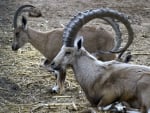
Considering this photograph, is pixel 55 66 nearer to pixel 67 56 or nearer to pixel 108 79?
pixel 67 56

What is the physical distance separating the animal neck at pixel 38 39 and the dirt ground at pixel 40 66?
0.55 meters

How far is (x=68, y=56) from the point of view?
21.5 feet

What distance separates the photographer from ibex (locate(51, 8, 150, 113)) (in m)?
6.21

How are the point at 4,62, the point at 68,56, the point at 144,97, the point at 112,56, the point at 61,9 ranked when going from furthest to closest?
1. the point at 61,9
2. the point at 4,62
3. the point at 112,56
4. the point at 68,56
5. the point at 144,97

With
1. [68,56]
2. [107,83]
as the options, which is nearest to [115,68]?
[107,83]

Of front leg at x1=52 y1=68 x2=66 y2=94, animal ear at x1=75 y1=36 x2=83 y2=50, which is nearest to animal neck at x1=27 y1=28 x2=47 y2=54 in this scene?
front leg at x1=52 y1=68 x2=66 y2=94

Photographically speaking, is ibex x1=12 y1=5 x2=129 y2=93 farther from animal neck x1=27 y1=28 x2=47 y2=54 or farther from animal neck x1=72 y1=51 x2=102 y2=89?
animal neck x1=72 y1=51 x2=102 y2=89

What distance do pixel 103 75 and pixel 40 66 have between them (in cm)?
287

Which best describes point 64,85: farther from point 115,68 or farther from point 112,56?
point 115,68

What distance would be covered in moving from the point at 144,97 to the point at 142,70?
439 millimetres

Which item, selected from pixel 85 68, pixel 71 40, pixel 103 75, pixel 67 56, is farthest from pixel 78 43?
pixel 103 75

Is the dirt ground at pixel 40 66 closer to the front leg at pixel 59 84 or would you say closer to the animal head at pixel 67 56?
the front leg at pixel 59 84

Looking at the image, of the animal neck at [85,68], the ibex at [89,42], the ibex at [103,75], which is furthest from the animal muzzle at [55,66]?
the ibex at [89,42]

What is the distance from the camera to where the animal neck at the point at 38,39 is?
8203 mm
